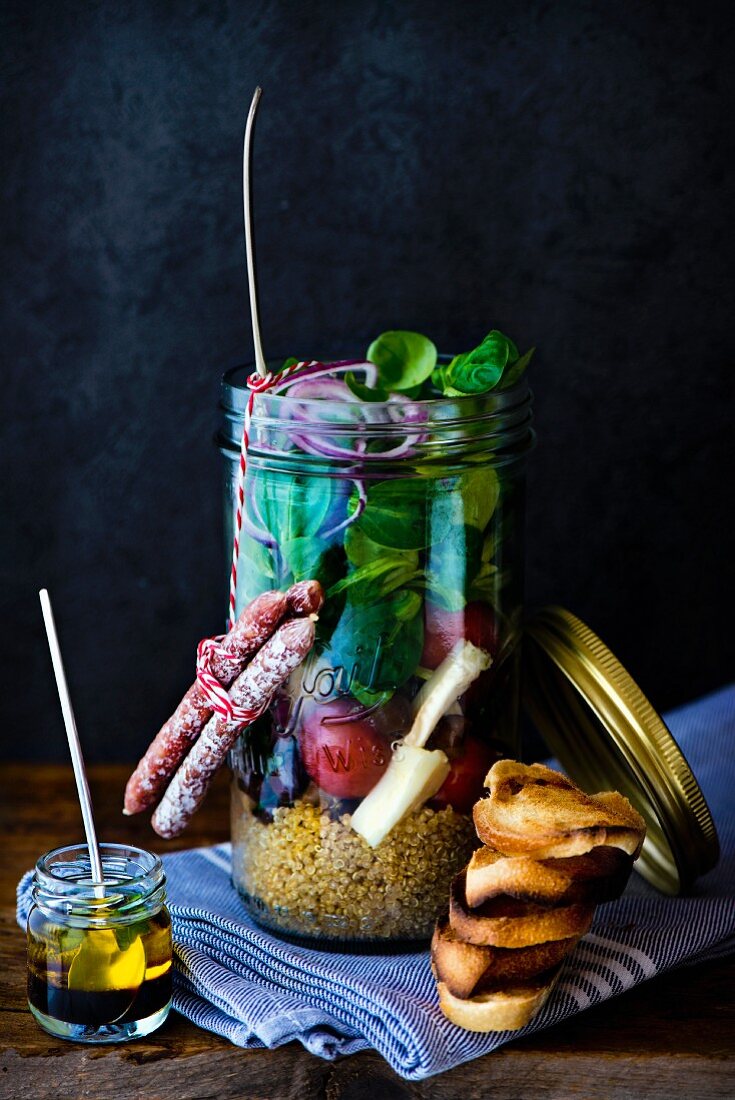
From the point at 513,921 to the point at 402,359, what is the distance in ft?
1.27

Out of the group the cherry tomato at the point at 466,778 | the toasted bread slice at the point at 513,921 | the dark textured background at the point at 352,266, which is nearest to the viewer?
the toasted bread slice at the point at 513,921

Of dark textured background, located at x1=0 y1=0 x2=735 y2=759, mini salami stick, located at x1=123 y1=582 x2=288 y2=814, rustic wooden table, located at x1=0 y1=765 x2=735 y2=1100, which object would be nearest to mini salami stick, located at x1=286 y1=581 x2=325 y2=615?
mini salami stick, located at x1=123 y1=582 x2=288 y2=814

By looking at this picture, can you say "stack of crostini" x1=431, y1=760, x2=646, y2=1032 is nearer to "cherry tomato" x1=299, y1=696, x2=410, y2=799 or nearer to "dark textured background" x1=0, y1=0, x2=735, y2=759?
"cherry tomato" x1=299, y1=696, x2=410, y2=799

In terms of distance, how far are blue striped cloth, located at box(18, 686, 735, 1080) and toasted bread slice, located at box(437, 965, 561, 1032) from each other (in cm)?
1

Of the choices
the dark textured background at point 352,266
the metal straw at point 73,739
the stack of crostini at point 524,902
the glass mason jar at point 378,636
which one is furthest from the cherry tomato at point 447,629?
the dark textured background at point 352,266

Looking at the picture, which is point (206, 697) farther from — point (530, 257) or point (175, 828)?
point (530, 257)

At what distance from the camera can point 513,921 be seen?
682mm

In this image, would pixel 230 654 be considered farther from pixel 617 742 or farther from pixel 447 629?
pixel 617 742

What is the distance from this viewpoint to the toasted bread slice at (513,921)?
0.68 metres

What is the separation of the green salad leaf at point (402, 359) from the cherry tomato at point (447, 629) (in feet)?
0.57

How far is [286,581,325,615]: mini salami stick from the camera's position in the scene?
75cm

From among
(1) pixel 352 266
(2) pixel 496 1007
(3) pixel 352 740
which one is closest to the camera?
(2) pixel 496 1007

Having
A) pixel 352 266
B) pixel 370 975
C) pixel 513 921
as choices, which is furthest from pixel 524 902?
pixel 352 266

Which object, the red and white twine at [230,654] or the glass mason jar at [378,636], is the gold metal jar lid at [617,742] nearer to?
the glass mason jar at [378,636]
